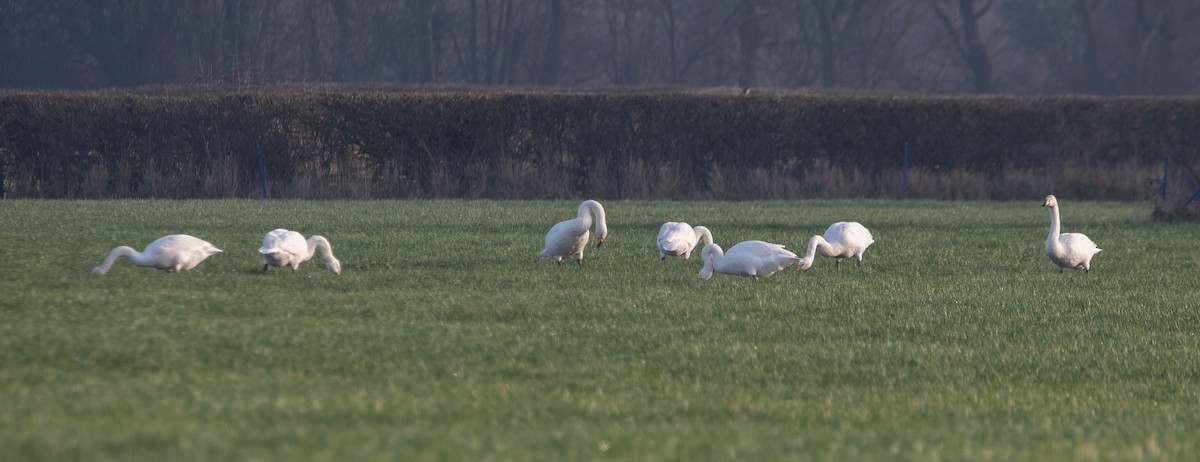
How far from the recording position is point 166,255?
37.3 feet

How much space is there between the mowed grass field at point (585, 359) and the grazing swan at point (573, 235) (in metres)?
0.21

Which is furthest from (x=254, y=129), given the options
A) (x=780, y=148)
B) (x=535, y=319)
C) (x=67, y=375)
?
(x=67, y=375)

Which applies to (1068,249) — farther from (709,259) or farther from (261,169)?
(261,169)

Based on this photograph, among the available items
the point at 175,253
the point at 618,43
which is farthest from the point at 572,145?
the point at 618,43

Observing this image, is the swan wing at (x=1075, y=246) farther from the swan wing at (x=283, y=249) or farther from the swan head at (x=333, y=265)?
the swan wing at (x=283, y=249)

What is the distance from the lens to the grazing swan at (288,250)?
11867 mm

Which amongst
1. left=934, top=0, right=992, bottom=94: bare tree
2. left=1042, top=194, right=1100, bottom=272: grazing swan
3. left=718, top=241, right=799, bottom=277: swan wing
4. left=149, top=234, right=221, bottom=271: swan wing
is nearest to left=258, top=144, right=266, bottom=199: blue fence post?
left=149, top=234, right=221, bottom=271: swan wing

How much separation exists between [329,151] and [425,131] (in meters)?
2.06

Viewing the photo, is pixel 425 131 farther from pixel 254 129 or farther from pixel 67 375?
pixel 67 375

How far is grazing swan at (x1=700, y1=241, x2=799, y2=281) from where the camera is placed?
1247 cm

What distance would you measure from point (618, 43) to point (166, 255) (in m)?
51.7

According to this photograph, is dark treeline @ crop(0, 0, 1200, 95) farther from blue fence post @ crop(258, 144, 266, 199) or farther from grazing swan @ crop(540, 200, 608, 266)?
grazing swan @ crop(540, 200, 608, 266)

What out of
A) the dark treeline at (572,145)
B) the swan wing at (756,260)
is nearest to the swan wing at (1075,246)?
the swan wing at (756,260)

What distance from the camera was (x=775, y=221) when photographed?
70.8 feet
